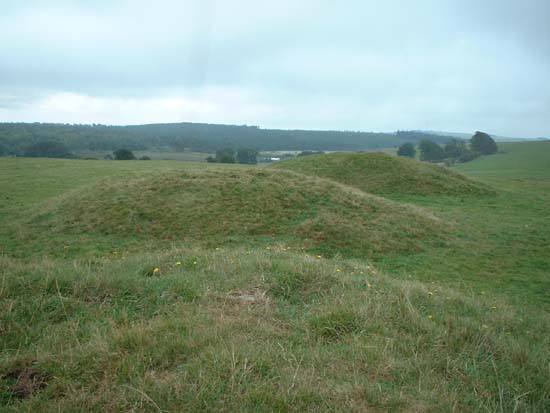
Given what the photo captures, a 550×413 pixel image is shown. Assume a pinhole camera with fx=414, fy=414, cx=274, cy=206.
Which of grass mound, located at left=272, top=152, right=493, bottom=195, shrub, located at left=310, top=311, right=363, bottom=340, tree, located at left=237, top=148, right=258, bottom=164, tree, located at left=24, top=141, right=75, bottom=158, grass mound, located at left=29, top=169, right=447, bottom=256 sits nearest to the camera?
shrub, located at left=310, top=311, right=363, bottom=340

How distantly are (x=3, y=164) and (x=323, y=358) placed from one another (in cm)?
4097

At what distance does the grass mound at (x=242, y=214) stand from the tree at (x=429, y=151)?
182 feet

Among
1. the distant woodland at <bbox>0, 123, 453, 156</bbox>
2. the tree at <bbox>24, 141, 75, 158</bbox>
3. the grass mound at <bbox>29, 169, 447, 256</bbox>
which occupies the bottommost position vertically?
the grass mound at <bbox>29, 169, 447, 256</bbox>

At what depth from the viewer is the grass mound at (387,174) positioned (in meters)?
23.0

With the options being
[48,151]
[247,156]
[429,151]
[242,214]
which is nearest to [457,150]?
[429,151]

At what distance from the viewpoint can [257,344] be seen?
3.64 metres

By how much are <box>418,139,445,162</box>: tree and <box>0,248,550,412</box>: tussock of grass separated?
6549 centimetres

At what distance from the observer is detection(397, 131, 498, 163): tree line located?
6769 cm

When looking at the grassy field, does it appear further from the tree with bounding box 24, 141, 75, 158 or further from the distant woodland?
the distant woodland

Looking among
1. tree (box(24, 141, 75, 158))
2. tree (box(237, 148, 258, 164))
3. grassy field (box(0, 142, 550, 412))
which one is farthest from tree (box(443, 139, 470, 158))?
grassy field (box(0, 142, 550, 412))

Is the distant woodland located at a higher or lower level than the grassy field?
higher

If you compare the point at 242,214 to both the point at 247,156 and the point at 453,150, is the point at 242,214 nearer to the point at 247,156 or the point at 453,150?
the point at 247,156

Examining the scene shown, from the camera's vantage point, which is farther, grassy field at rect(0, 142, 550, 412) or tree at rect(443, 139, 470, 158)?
tree at rect(443, 139, 470, 158)

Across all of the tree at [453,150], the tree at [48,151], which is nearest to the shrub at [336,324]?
the tree at [48,151]
